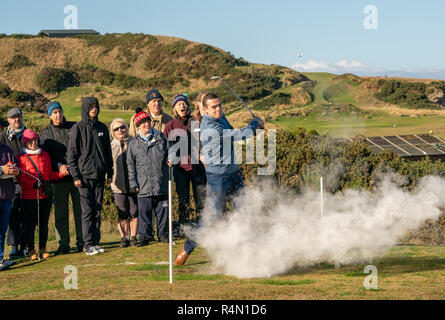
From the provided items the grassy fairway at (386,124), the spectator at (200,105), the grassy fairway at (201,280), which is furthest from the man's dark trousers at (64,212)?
the grassy fairway at (386,124)

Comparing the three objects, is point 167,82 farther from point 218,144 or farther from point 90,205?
point 218,144

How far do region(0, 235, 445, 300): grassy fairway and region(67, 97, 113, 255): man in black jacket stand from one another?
66cm

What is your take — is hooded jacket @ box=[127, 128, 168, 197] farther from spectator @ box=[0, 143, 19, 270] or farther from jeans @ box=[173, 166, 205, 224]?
spectator @ box=[0, 143, 19, 270]

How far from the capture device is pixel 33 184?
10094mm

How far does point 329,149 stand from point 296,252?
32.6 ft

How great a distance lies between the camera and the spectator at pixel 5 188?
9602 mm

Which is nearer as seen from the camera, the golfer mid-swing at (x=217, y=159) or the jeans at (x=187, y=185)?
the golfer mid-swing at (x=217, y=159)

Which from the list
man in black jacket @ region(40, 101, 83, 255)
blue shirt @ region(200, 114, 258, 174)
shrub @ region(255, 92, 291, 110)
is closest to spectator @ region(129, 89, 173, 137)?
man in black jacket @ region(40, 101, 83, 255)

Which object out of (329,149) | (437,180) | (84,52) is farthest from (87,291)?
(84,52)

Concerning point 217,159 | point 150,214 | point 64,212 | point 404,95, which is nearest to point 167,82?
point 404,95

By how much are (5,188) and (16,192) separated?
1.10 meters

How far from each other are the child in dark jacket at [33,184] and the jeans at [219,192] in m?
3.56

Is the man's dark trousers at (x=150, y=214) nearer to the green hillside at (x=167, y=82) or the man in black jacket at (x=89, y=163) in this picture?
the man in black jacket at (x=89, y=163)

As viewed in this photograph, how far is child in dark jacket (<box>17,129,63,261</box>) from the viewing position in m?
10.1
